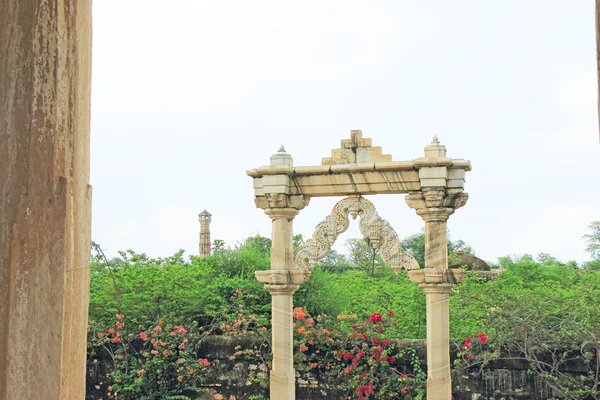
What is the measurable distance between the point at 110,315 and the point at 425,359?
14.3 ft

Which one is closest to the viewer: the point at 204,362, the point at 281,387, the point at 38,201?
the point at 38,201

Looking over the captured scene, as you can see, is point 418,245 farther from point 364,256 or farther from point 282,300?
point 282,300

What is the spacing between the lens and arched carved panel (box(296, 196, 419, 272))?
7.88m

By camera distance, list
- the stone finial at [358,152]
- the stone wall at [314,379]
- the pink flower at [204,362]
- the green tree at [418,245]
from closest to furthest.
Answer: the stone finial at [358,152] < the stone wall at [314,379] < the pink flower at [204,362] < the green tree at [418,245]

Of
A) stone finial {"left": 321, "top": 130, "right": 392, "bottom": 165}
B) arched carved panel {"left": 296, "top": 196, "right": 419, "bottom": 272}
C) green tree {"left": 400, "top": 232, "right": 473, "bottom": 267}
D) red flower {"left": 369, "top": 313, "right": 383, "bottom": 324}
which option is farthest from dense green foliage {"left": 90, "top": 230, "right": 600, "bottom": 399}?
green tree {"left": 400, "top": 232, "right": 473, "bottom": 267}

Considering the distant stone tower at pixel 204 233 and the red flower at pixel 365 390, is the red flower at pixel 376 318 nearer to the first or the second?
the red flower at pixel 365 390

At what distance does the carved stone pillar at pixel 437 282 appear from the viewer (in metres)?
7.56

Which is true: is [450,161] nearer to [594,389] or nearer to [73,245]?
[594,389]

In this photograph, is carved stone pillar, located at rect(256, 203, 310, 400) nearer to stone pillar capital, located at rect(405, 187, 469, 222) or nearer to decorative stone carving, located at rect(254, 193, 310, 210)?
decorative stone carving, located at rect(254, 193, 310, 210)

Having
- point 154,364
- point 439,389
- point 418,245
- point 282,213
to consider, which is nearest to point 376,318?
point 439,389

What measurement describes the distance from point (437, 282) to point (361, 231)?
99 cm

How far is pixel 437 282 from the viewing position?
24.7ft

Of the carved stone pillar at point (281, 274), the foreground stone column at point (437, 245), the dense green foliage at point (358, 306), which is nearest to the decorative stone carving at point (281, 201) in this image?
the carved stone pillar at point (281, 274)

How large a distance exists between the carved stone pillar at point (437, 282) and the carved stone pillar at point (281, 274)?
1373 millimetres
